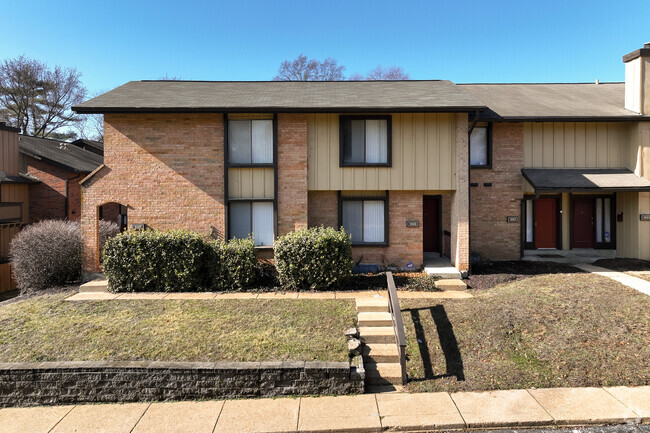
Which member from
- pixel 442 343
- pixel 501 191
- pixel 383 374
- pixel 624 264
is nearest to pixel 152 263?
pixel 383 374

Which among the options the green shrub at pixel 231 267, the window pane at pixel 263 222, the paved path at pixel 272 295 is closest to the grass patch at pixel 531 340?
the paved path at pixel 272 295

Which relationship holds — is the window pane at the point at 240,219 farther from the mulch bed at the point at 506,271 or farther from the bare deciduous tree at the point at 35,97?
the bare deciduous tree at the point at 35,97

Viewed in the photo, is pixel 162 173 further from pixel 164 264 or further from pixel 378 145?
pixel 378 145

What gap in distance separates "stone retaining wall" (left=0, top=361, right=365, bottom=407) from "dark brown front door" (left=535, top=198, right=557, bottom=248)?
11166mm

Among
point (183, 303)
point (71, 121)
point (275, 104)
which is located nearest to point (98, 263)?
point (183, 303)

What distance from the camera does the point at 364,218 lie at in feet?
37.2

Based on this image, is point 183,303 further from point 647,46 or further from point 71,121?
point 71,121

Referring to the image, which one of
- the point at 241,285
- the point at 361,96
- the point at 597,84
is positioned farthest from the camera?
the point at 597,84

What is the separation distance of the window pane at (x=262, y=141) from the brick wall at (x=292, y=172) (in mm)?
303

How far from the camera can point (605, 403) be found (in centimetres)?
521

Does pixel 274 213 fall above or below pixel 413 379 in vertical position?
above

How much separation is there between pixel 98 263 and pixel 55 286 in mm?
1143

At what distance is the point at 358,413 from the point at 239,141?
7880mm

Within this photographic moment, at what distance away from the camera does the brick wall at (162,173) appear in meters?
10.5
